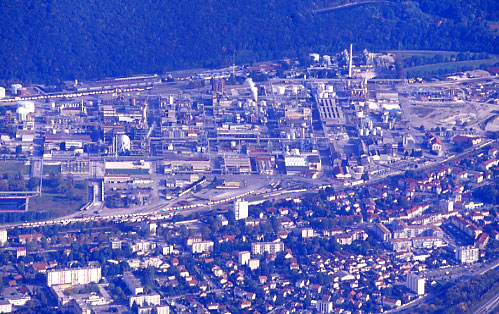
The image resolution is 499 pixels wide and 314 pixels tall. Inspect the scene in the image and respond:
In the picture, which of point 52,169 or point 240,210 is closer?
point 240,210

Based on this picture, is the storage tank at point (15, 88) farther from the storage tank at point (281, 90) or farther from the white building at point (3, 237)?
the white building at point (3, 237)

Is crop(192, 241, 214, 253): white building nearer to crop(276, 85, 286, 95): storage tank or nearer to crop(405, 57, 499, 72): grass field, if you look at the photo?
crop(276, 85, 286, 95): storage tank

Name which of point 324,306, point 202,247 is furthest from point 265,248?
point 324,306

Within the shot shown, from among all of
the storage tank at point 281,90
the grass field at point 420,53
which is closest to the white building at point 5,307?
the storage tank at point 281,90

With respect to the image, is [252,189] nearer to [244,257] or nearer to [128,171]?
[128,171]

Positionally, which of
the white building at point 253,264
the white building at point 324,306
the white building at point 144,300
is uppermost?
the white building at point 253,264

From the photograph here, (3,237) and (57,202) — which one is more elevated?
(57,202)
